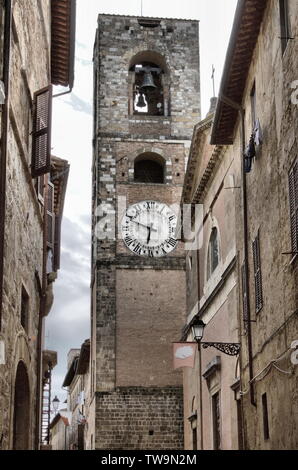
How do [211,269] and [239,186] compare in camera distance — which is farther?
[211,269]

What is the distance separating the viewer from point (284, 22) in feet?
42.4

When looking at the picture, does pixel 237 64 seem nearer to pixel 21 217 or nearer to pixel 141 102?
pixel 21 217

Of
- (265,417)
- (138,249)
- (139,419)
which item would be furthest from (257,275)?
(138,249)

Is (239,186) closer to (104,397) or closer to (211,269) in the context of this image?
(211,269)

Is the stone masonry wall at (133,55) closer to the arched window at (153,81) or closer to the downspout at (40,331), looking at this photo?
the arched window at (153,81)

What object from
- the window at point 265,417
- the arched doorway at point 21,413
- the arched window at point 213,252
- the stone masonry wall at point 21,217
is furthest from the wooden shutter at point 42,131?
the arched window at point 213,252

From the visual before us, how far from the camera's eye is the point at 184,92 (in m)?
37.4

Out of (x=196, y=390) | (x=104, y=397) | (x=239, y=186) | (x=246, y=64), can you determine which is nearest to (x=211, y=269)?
(x=196, y=390)

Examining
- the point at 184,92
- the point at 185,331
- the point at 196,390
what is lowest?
the point at 196,390

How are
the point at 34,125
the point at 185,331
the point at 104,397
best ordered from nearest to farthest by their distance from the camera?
1. the point at 34,125
2. the point at 185,331
3. the point at 104,397

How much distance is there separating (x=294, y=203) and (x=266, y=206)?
2.07 metres

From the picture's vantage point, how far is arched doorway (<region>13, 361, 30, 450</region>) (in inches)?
594

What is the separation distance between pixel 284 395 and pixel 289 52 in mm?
4724

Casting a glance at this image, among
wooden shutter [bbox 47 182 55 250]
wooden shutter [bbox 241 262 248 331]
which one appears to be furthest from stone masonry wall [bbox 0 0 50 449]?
wooden shutter [bbox 241 262 248 331]
